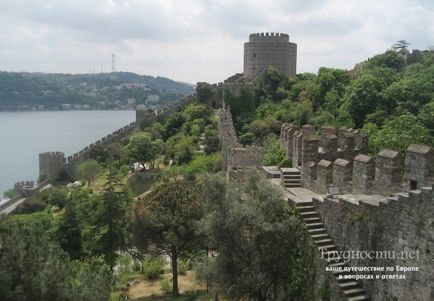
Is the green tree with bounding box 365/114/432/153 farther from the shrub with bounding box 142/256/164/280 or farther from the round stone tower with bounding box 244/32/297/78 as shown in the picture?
the round stone tower with bounding box 244/32/297/78

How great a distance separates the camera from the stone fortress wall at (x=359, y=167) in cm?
944

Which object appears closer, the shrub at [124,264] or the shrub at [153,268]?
the shrub at [153,268]

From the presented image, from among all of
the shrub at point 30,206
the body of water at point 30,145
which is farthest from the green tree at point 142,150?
the body of water at point 30,145

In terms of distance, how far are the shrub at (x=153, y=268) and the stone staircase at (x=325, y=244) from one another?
385 inches

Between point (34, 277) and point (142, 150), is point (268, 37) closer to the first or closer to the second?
point (142, 150)

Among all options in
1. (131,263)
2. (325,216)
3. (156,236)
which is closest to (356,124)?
(131,263)

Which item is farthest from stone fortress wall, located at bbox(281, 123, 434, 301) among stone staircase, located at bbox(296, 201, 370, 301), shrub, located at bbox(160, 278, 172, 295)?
shrub, located at bbox(160, 278, 172, 295)

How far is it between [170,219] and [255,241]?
5.52m

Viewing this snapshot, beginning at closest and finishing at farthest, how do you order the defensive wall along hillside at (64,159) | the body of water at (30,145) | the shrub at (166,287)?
the shrub at (166,287) < the defensive wall along hillside at (64,159) < the body of water at (30,145)

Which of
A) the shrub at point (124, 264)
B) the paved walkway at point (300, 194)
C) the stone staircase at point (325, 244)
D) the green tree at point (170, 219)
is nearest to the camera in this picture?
the stone staircase at point (325, 244)

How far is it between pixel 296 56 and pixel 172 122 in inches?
697

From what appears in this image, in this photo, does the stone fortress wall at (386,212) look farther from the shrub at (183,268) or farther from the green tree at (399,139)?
the shrub at (183,268)

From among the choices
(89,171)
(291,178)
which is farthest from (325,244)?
(89,171)

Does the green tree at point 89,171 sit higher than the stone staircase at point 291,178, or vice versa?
the stone staircase at point 291,178
